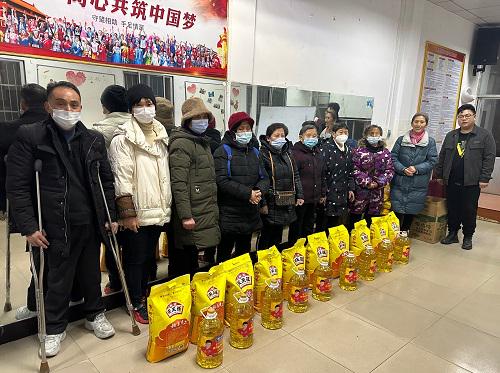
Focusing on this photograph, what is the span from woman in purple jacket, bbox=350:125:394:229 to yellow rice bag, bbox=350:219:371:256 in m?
0.40

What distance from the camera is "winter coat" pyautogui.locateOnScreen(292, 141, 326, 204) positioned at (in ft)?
9.16

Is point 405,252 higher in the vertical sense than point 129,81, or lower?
lower

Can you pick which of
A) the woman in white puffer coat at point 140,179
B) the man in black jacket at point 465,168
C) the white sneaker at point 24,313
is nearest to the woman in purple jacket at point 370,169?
the man in black jacket at point 465,168

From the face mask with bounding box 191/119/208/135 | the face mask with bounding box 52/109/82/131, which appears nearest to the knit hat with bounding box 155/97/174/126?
the face mask with bounding box 191/119/208/135

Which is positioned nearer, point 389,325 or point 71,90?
Answer: point 71,90

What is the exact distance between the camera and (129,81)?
2.53 meters

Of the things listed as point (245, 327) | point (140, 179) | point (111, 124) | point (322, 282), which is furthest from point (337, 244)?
point (111, 124)

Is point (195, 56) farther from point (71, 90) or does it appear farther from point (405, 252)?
point (405, 252)

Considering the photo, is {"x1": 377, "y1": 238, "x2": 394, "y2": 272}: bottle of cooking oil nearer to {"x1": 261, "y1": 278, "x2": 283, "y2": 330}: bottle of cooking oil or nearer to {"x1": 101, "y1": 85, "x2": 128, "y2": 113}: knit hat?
{"x1": 261, "y1": 278, "x2": 283, "y2": 330}: bottle of cooking oil

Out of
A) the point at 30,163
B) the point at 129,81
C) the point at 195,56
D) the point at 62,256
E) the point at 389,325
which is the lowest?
the point at 389,325

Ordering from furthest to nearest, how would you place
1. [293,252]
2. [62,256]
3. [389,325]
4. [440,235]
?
[440,235] → [293,252] → [389,325] → [62,256]

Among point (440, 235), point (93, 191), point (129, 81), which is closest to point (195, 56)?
point (129, 81)

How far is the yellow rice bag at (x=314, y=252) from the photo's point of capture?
254cm

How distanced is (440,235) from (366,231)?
4.95ft
